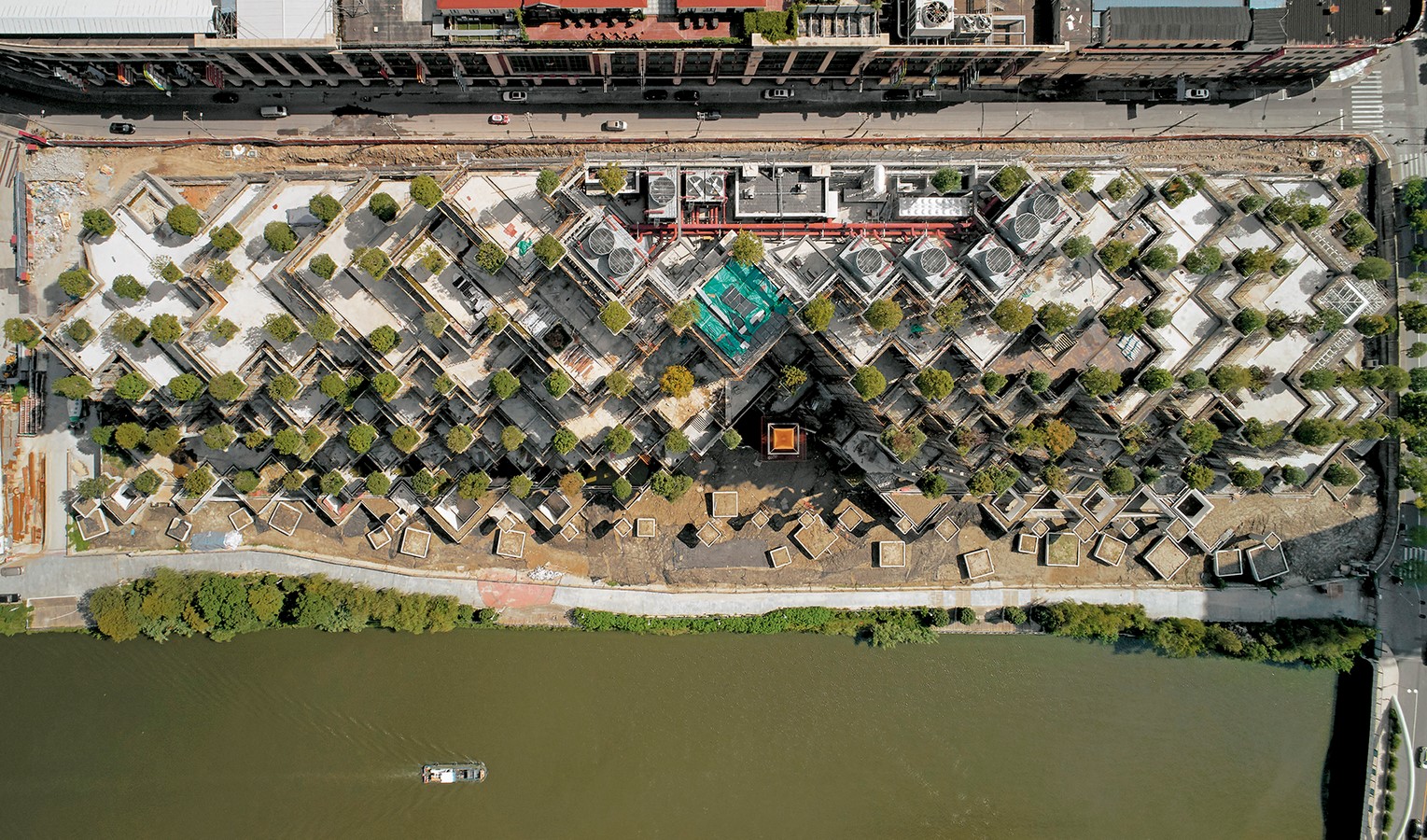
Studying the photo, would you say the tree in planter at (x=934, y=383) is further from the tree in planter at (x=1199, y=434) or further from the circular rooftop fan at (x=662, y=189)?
the circular rooftop fan at (x=662, y=189)

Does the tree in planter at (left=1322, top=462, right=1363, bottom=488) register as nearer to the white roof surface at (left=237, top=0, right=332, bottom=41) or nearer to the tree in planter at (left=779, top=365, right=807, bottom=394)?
the tree in planter at (left=779, top=365, right=807, bottom=394)

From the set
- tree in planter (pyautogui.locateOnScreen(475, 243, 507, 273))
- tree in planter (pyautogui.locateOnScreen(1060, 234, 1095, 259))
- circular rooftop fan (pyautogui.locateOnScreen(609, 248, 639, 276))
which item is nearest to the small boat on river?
tree in planter (pyautogui.locateOnScreen(475, 243, 507, 273))

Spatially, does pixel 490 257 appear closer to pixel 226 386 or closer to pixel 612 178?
pixel 612 178

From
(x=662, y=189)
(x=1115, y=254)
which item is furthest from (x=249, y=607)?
(x=1115, y=254)

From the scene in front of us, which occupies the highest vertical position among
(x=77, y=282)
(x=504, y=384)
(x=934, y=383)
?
(x=77, y=282)

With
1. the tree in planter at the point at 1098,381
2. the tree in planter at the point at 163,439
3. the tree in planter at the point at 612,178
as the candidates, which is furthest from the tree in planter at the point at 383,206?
the tree in planter at the point at 1098,381

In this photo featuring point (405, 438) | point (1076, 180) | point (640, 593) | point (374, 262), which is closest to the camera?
point (1076, 180)

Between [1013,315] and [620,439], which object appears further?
[620,439]
